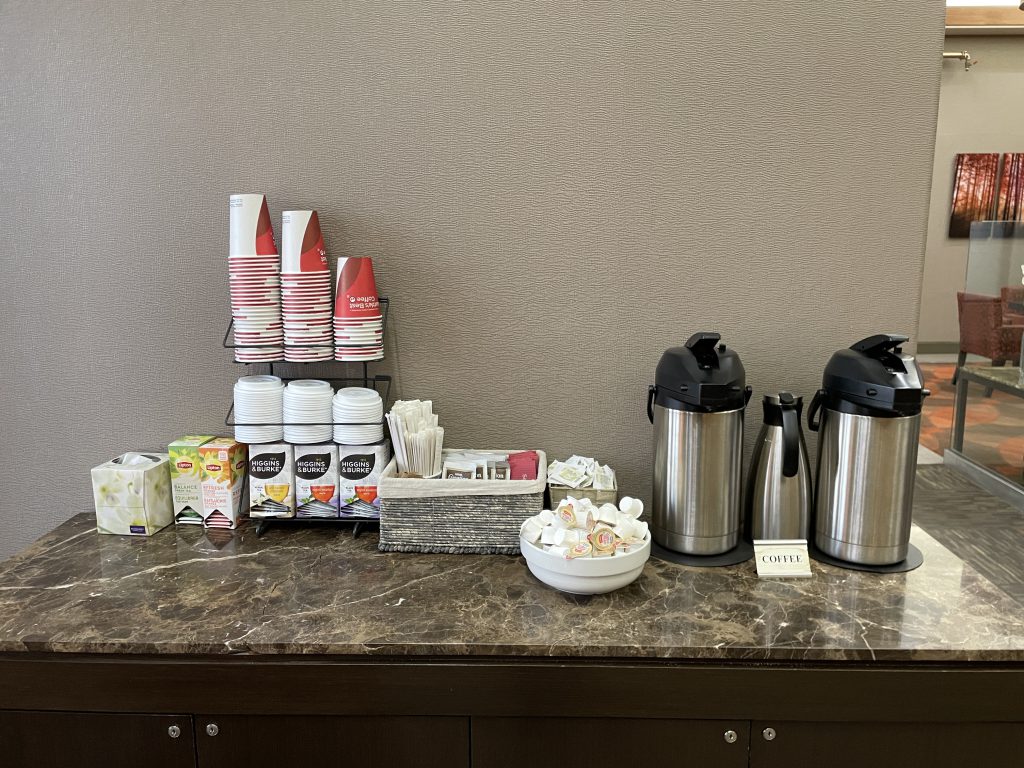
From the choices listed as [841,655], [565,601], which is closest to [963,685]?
[841,655]

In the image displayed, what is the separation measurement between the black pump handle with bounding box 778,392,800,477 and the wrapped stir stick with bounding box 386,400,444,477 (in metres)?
0.73

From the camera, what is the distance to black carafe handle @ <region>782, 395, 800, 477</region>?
1506 mm

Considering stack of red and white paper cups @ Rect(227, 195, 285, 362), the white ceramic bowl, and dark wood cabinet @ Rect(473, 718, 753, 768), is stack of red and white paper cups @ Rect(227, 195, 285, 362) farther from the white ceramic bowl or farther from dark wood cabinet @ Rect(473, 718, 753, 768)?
dark wood cabinet @ Rect(473, 718, 753, 768)

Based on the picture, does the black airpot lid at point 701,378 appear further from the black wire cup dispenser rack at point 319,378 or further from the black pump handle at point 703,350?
→ the black wire cup dispenser rack at point 319,378

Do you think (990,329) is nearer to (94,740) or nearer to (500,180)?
(500,180)

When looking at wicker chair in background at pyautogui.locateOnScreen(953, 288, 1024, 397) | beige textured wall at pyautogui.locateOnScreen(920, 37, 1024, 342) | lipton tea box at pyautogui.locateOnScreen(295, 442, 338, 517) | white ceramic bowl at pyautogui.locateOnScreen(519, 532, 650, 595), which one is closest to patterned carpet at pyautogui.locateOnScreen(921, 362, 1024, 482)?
wicker chair in background at pyautogui.locateOnScreen(953, 288, 1024, 397)

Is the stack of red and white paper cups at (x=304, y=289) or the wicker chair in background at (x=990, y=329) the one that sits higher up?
the stack of red and white paper cups at (x=304, y=289)

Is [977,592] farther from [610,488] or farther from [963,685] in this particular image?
[610,488]

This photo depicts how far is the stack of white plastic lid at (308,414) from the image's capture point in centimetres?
163

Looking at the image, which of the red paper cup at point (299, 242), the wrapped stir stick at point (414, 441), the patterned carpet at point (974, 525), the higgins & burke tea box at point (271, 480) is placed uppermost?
the red paper cup at point (299, 242)

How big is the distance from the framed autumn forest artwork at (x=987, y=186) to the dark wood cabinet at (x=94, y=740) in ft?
17.5

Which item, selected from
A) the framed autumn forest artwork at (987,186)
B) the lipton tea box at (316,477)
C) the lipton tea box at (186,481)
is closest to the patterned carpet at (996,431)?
the framed autumn forest artwork at (987,186)

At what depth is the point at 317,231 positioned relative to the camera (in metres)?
1.65

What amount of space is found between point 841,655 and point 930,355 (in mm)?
4213
